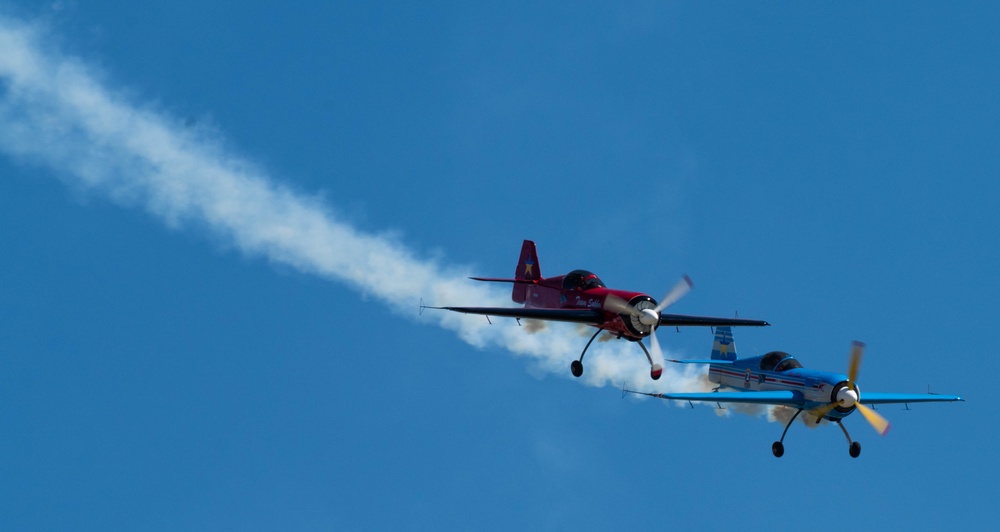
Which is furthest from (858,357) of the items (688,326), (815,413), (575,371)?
(575,371)

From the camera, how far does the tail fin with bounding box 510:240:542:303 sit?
243 ft

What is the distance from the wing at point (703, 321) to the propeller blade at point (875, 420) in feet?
19.9

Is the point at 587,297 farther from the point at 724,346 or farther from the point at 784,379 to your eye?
the point at 724,346

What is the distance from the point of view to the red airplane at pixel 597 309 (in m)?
67.9

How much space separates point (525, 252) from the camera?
7519 cm

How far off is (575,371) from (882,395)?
47.8 feet

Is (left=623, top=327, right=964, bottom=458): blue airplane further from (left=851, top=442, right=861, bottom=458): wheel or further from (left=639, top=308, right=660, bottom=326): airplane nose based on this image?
(left=639, top=308, right=660, bottom=326): airplane nose

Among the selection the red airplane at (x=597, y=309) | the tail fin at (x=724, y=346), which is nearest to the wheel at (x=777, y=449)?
the red airplane at (x=597, y=309)

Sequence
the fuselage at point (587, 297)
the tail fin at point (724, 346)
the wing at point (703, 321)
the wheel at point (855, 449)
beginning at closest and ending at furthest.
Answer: the fuselage at point (587, 297) < the wheel at point (855, 449) < the wing at point (703, 321) < the tail fin at point (724, 346)

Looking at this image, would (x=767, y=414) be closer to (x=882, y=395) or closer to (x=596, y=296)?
(x=882, y=395)

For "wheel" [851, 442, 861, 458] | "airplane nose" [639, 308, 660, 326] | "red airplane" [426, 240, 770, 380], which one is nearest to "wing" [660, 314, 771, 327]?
"red airplane" [426, 240, 770, 380]

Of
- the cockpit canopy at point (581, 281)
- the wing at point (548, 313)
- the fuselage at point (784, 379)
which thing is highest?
the cockpit canopy at point (581, 281)

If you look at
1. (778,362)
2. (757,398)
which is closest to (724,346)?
(778,362)

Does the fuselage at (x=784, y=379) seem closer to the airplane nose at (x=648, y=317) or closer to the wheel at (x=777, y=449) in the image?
the wheel at (x=777, y=449)
